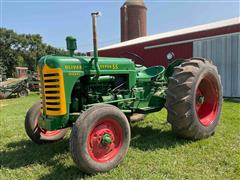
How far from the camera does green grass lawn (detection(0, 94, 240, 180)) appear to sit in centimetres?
357

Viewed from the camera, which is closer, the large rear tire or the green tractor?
the green tractor

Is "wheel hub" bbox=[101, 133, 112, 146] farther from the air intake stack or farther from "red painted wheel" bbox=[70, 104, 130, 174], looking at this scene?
the air intake stack

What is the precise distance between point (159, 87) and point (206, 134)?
4.15ft

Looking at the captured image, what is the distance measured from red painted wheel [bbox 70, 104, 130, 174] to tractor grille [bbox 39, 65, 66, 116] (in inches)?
19.2

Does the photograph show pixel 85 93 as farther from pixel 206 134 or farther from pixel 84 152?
pixel 206 134

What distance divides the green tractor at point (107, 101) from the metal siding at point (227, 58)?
6374mm

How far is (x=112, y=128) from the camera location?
3.96m

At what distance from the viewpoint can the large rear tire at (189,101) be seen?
455 cm

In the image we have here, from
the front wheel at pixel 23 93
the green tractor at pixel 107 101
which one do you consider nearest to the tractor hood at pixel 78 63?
the green tractor at pixel 107 101

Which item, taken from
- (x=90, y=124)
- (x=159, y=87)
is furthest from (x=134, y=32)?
(x=90, y=124)

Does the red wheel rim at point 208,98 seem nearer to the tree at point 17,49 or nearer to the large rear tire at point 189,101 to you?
the large rear tire at point 189,101

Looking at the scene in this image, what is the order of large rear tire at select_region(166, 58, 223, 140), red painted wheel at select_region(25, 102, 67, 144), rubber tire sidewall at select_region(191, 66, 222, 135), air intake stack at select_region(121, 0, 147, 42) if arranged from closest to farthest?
large rear tire at select_region(166, 58, 223, 140), rubber tire sidewall at select_region(191, 66, 222, 135), red painted wheel at select_region(25, 102, 67, 144), air intake stack at select_region(121, 0, 147, 42)

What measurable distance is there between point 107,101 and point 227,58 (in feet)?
28.0

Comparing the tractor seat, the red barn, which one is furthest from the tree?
the tractor seat
